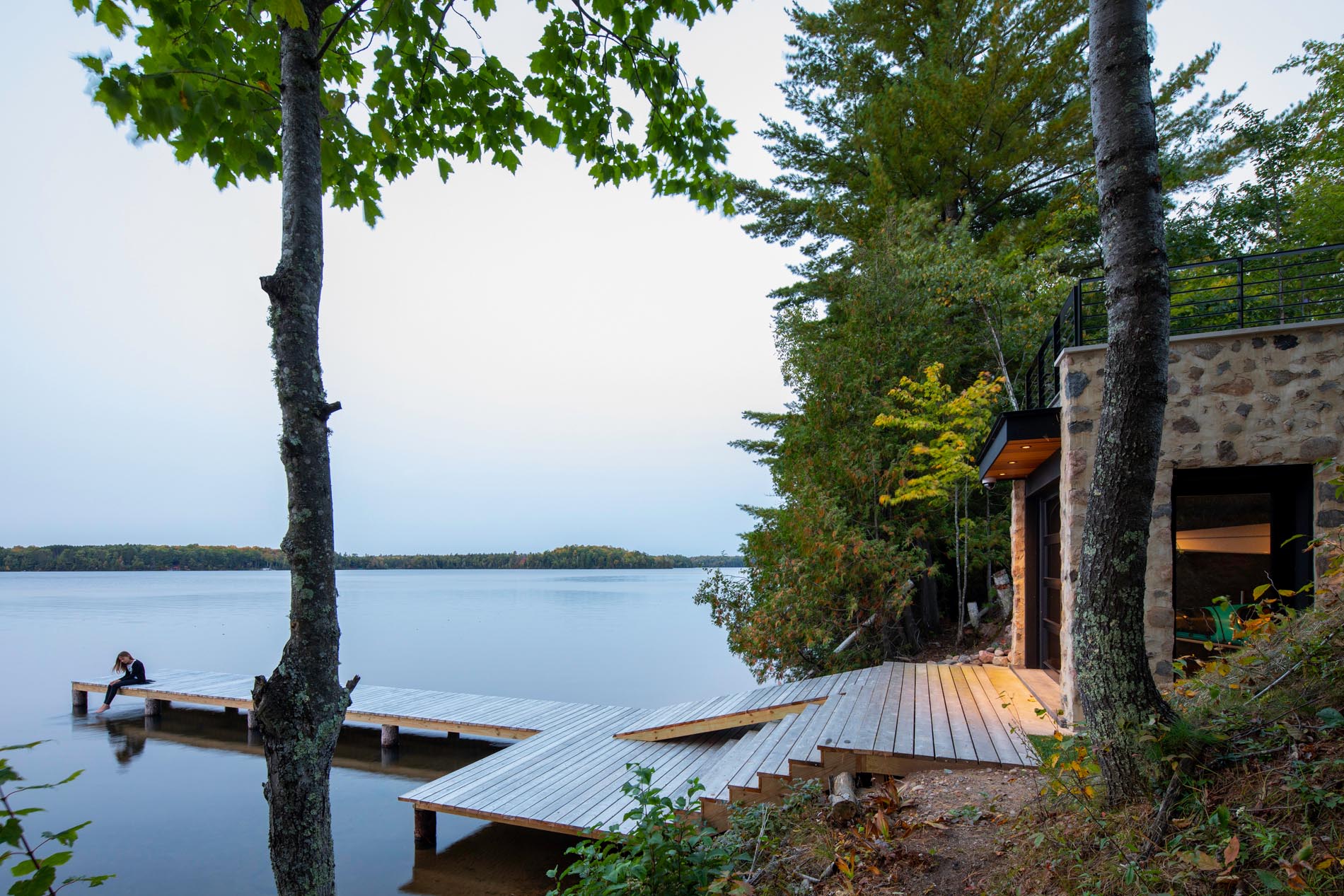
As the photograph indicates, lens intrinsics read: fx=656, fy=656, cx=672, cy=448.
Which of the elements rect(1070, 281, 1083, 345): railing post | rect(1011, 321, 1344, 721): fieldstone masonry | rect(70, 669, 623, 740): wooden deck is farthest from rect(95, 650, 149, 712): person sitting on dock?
rect(1070, 281, 1083, 345): railing post

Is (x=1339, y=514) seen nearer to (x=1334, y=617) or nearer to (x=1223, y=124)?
(x=1334, y=617)

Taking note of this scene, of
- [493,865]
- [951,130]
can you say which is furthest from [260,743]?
[951,130]

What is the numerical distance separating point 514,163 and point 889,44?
13.9 metres

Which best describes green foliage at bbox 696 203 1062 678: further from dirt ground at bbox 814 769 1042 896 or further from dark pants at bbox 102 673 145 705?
dark pants at bbox 102 673 145 705

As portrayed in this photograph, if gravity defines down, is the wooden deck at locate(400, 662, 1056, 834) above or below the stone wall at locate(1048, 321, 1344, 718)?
below

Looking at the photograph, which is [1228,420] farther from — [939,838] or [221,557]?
[221,557]

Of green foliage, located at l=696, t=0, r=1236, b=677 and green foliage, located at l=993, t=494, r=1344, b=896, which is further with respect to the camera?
green foliage, located at l=696, t=0, r=1236, b=677

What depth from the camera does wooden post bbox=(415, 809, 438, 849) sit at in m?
6.87

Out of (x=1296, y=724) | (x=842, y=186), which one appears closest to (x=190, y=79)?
(x=1296, y=724)

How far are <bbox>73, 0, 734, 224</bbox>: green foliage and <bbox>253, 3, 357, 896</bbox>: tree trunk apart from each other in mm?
296

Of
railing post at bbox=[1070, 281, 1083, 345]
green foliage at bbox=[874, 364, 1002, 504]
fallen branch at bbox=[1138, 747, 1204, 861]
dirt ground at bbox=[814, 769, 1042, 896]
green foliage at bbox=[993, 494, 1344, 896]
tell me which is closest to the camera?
green foliage at bbox=[993, 494, 1344, 896]

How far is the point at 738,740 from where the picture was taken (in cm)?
641

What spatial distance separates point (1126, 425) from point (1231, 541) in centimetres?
609

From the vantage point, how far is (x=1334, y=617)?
269 centimetres
